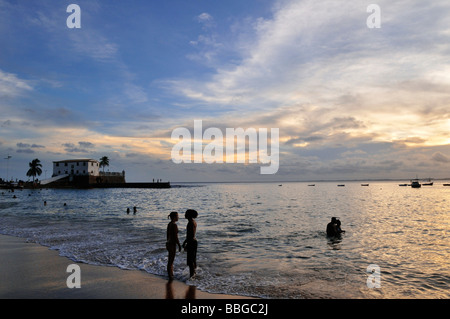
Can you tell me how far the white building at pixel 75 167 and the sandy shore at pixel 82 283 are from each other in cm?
12414

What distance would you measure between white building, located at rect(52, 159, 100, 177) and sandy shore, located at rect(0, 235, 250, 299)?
4888 inches

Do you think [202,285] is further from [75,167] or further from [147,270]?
[75,167]

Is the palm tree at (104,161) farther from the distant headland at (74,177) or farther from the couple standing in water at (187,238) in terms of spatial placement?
the couple standing in water at (187,238)

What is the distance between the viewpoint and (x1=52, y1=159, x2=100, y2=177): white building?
127188mm

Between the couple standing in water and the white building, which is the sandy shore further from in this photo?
the white building

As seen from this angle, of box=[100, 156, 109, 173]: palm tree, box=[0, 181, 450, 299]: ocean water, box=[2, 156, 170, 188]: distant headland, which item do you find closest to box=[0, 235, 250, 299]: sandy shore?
box=[0, 181, 450, 299]: ocean water

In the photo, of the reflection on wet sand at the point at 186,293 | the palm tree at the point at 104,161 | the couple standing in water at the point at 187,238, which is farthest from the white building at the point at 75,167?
the reflection on wet sand at the point at 186,293

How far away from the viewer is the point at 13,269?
1170 centimetres

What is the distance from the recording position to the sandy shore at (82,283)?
9.03 m

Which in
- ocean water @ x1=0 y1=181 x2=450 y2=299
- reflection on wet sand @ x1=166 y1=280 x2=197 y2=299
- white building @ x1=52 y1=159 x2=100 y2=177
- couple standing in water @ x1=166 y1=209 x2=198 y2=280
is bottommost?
ocean water @ x1=0 y1=181 x2=450 y2=299

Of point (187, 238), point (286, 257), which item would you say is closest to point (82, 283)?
point (187, 238)

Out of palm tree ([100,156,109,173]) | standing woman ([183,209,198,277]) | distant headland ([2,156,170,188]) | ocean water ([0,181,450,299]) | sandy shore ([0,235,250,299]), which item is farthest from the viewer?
palm tree ([100,156,109,173])

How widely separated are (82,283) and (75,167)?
13204 cm
